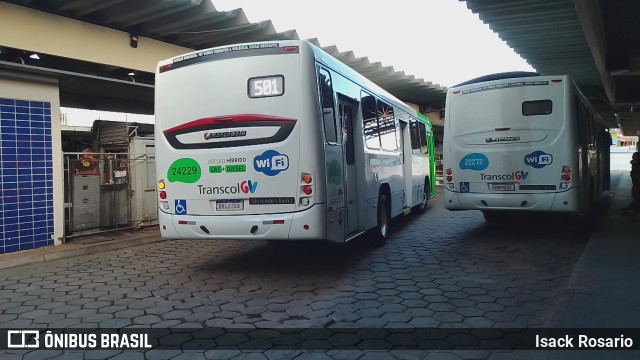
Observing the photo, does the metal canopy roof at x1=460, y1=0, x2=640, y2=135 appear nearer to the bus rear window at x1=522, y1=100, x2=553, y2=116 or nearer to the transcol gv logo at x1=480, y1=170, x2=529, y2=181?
the bus rear window at x1=522, y1=100, x2=553, y2=116

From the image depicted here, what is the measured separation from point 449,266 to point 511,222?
17.0 ft

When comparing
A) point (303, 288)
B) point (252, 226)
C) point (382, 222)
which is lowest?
point (303, 288)

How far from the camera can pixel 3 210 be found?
7.75 metres

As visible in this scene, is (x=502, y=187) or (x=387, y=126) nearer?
(x=502, y=187)

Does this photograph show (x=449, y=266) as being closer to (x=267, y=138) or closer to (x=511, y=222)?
(x=267, y=138)

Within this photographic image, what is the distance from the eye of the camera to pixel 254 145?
19.2 ft

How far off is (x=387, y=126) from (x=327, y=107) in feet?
10.7

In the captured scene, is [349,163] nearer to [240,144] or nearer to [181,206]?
[240,144]

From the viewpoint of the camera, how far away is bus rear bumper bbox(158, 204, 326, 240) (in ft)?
18.6

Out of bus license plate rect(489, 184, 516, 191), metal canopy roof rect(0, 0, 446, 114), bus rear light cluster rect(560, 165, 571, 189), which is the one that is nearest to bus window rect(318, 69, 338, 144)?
metal canopy roof rect(0, 0, 446, 114)

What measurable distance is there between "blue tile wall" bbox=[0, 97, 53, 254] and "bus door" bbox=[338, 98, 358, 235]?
5714 millimetres

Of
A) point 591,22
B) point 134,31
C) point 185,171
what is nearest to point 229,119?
point 185,171

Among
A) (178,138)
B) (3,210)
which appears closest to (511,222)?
(178,138)

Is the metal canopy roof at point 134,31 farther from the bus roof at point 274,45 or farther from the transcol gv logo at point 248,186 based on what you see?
the transcol gv logo at point 248,186
